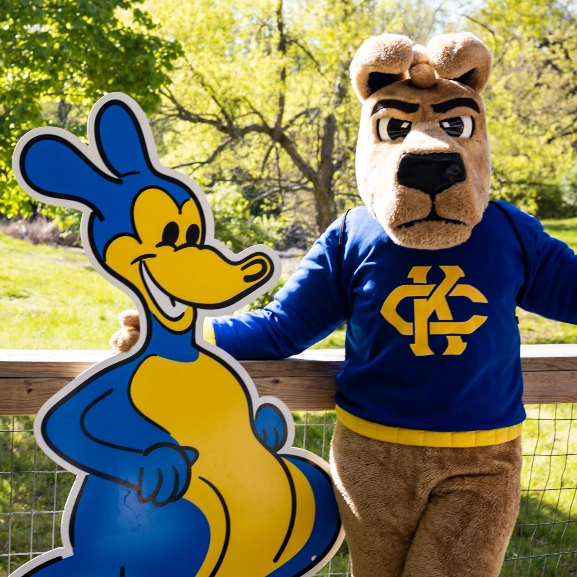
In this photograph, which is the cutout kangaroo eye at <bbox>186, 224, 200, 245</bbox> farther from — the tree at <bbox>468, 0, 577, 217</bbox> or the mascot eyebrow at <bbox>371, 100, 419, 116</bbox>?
the tree at <bbox>468, 0, 577, 217</bbox>

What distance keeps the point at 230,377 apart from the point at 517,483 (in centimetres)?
73

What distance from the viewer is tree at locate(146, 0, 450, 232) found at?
7.62 m

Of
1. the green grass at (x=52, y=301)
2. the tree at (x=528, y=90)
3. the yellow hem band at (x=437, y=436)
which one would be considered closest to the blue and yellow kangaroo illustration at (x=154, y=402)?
the yellow hem band at (x=437, y=436)

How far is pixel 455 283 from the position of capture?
5.36ft

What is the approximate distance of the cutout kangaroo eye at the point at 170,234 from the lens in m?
1.68

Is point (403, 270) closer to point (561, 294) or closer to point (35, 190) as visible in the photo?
point (561, 294)

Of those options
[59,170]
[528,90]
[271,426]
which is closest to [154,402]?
[271,426]

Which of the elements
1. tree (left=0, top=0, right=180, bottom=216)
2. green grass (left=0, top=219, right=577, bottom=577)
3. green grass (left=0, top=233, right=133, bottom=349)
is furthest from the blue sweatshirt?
green grass (left=0, top=233, right=133, bottom=349)

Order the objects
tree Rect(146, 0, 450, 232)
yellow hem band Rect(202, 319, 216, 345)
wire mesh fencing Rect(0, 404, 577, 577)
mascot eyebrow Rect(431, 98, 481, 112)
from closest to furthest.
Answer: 1. mascot eyebrow Rect(431, 98, 481, 112)
2. yellow hem band Rect(202, 319, 216, 345)
3. wire mesh fencing Rect(0, 404, 577, 577)
4. tree Rect(146, 0, 450, 232)

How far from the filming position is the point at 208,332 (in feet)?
5.87

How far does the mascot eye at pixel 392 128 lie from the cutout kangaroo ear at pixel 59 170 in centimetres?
63

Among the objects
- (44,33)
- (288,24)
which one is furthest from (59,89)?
(288,24)

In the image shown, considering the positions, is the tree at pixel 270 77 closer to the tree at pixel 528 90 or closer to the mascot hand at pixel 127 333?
the tree at pixel 528 90

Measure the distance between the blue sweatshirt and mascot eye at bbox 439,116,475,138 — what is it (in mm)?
194
